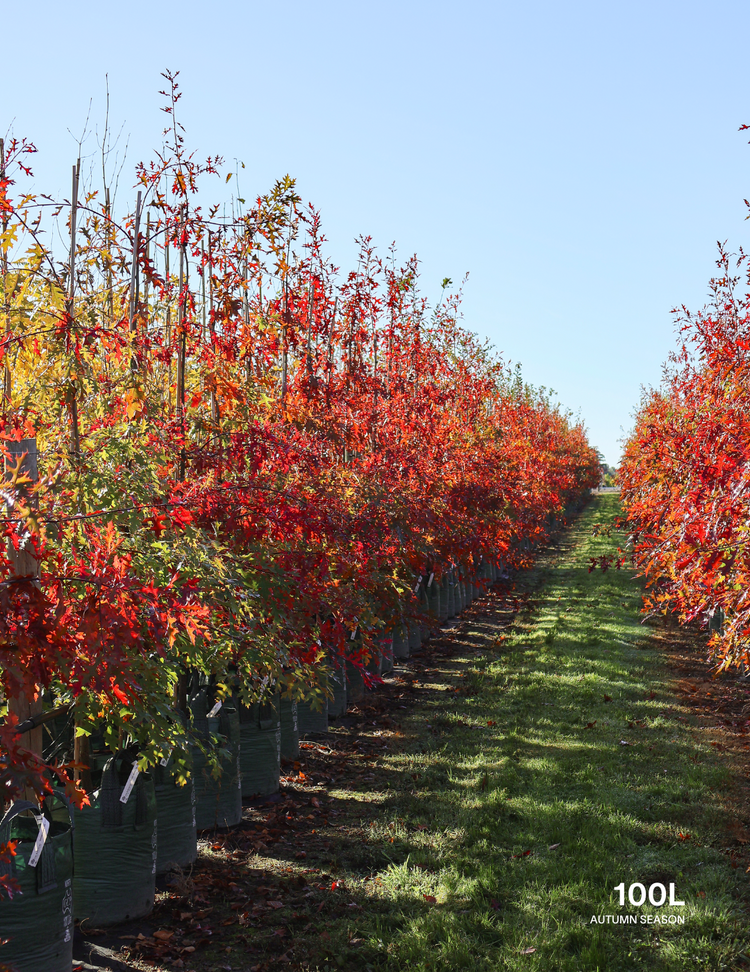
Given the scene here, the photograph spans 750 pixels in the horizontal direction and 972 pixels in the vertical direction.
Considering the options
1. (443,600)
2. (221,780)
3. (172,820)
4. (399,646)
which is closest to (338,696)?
(221,780)

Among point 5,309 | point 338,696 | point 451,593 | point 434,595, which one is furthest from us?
point 451,593

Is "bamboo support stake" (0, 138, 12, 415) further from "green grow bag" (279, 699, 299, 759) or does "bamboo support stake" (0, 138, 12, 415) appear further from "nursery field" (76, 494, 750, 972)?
"green grow bag" (279, 699, 299, 759)

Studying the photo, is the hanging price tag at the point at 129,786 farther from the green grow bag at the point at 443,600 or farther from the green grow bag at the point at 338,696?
the green grow bag at the point at 443,600

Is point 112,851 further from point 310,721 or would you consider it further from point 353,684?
point 353,684

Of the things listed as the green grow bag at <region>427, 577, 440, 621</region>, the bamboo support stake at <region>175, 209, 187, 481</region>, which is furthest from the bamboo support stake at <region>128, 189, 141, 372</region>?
the green grow bag at <region>427, 577, 440, 621</region>

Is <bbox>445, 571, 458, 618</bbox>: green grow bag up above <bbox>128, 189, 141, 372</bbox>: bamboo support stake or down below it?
below

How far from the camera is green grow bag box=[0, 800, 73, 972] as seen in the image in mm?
3311

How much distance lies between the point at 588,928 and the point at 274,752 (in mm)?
2647

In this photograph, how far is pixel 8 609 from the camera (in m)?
2.45

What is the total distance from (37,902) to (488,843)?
2.79 m

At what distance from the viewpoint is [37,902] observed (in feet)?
11.0

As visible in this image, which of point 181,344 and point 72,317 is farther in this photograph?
point 181,344

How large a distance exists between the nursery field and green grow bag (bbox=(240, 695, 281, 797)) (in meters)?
0.18

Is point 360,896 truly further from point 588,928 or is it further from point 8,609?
point 8,609
